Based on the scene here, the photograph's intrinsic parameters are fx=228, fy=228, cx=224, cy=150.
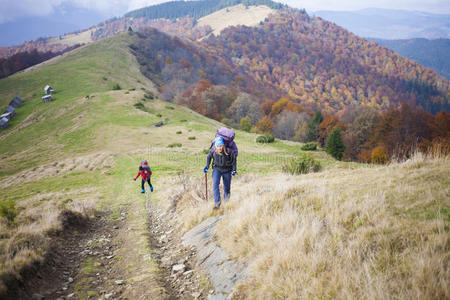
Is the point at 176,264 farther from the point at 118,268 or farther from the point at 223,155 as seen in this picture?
the point at 223,155

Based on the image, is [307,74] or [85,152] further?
[307,74]

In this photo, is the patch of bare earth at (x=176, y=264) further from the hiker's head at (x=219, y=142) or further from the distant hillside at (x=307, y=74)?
the distant hillside at (x=307, y=74)

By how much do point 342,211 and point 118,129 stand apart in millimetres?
32979

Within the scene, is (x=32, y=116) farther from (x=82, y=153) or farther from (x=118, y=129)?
(x=82, y=153)

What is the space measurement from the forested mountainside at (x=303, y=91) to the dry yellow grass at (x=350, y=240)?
4364 millimetres

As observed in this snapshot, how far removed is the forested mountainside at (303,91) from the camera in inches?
2241

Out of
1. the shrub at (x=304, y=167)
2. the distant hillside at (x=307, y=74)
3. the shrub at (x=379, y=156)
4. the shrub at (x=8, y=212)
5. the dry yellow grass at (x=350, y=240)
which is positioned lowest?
the shrub at (x=379, y=156)

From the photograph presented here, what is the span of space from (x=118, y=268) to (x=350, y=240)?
4701mm

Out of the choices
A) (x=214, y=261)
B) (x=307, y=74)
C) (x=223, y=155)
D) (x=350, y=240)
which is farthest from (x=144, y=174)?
(x=307, y=74)

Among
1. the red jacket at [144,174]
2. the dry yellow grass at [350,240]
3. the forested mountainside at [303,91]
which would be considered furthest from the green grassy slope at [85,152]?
the forested mountainside at [303,91]

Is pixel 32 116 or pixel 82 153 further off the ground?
pixel 32 116

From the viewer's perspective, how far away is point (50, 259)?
5039 millimetres

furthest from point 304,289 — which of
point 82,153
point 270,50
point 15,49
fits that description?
point 15,49

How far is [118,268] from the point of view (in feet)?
16.5
